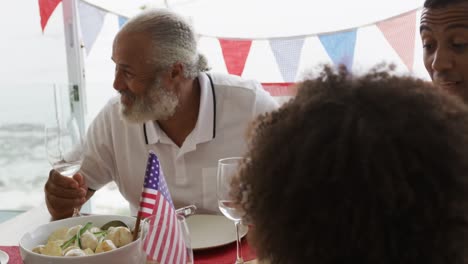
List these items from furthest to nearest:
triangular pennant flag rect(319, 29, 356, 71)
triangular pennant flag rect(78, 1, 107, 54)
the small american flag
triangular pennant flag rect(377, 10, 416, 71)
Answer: triangular pennant flag rect(78, 1, 107, 54) < triangular pennant flag rect(319, 29, 356, 71) < triangular pennant flag rect(377, 10, 416, 71) < the small american flag

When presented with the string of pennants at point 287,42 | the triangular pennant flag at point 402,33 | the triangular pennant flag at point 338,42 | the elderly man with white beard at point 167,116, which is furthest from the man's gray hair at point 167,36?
the triangular pennant flag at point 402,33

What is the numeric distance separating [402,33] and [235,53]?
92 centimetres

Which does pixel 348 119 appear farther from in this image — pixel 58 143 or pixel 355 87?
pixel 58 143

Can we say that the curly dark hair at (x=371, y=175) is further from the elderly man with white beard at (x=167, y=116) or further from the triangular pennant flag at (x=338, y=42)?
the triangular pennant flag at (x=338, y=42)

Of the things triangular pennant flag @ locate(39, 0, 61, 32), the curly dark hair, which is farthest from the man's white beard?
triangular pennant flag @ locate(39, 0, 61, 32)

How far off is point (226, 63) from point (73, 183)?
1.53m

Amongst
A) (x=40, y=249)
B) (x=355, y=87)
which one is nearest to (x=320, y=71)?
(x=355, y=87)

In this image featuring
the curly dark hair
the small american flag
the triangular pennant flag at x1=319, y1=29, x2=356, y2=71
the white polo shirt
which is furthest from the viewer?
the triangular pennant flag at x1=319, y1=29, x2=356, y2=71

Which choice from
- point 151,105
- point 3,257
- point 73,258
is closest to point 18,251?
point 3,257

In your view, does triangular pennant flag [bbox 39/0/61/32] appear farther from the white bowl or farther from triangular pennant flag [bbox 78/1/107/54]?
the white bowl

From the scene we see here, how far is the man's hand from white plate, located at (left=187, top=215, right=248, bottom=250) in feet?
1.08

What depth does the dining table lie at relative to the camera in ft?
3.24

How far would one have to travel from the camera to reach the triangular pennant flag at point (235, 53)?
2566mm

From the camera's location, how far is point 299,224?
39cm
